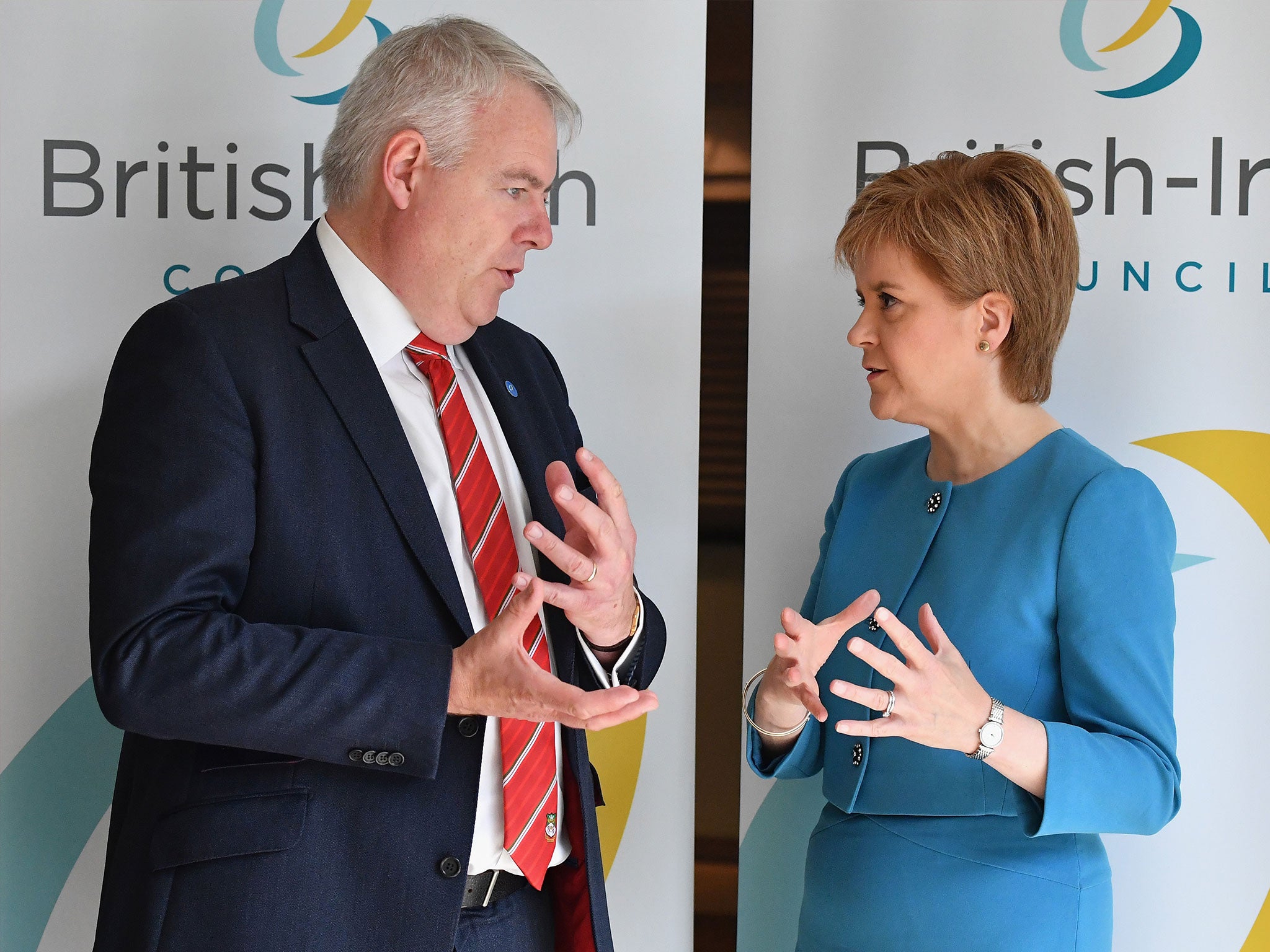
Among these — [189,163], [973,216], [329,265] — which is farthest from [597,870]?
[189,163]

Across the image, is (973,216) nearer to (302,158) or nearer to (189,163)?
(302,158)

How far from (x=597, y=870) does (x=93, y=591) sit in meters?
0.92

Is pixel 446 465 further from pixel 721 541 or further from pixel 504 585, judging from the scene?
pixel 721 541

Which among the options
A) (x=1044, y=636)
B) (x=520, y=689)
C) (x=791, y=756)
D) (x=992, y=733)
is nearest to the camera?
(x=520, y=689)

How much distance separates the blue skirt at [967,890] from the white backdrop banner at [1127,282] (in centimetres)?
73

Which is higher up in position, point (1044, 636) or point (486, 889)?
point (1044, 636)

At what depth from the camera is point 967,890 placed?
1835 millimetres

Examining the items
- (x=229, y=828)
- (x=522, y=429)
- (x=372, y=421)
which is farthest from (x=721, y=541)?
(x=229, y=828)

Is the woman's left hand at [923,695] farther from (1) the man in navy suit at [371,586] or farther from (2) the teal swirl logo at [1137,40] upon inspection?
(2) the teal swirl logo at [1137,40]

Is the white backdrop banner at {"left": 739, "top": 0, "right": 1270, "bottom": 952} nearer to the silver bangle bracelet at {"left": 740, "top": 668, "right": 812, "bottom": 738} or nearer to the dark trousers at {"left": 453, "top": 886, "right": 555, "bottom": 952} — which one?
the silver bangle bracelet at {"left": 740, "top": 668, "right": 812, "bottom": 738}

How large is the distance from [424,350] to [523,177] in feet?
1.13

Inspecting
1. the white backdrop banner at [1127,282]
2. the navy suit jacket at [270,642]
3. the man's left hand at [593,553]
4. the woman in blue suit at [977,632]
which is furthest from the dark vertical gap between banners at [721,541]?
the navy suit jacket at [270,642]

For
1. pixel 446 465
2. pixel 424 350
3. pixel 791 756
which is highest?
pixel 424 350

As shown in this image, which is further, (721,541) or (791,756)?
(721,541)
